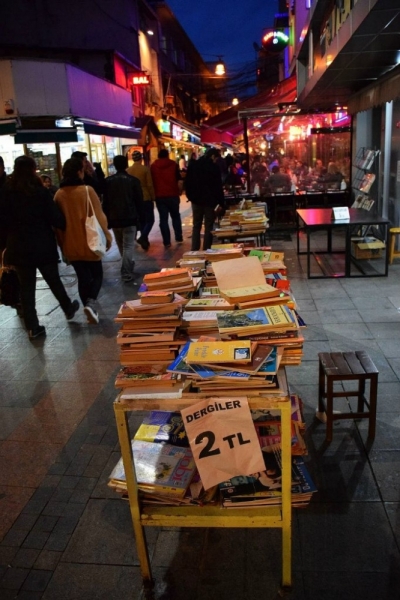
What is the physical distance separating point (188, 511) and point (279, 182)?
10830 millimetres

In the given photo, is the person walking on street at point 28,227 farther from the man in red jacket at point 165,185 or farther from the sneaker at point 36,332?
the man in red jacket at point 165,185

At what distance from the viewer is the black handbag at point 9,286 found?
19.5ft

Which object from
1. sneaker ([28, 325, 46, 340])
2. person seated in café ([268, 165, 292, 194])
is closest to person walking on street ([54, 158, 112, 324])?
sneaker ([28, 325, 46, 340])

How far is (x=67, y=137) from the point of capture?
11.0m

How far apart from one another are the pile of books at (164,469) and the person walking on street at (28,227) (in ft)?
10.7

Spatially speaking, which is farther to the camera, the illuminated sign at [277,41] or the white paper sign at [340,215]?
the illuminated sign at [277,41]

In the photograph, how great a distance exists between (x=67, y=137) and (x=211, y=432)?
10.4m

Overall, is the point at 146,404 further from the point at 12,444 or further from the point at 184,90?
the point at 184,90

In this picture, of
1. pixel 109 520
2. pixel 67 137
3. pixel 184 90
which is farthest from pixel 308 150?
pixel 184 90

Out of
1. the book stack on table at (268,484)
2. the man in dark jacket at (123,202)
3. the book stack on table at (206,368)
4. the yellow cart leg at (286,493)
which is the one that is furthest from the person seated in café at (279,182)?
the yellow cart leg at (286,493)

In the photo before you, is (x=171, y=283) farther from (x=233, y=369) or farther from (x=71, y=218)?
(x=71, y=218)

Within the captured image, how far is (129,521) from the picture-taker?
2.79m

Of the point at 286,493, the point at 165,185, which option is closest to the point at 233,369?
the point at 286,493

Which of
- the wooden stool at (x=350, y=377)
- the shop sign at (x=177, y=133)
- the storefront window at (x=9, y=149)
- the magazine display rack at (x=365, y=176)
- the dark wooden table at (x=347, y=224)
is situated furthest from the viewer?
the shop sign at (x=177, y=133)
